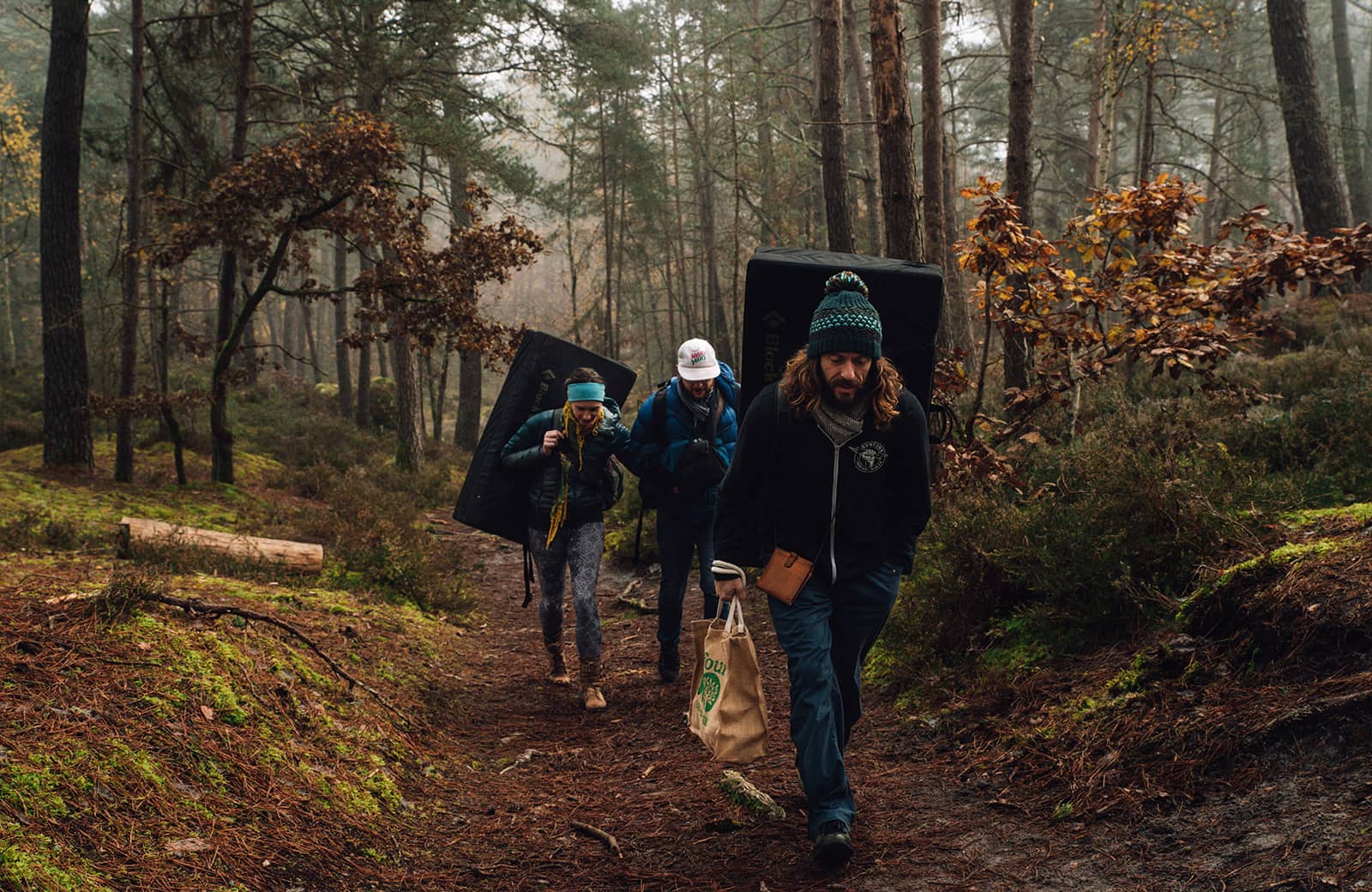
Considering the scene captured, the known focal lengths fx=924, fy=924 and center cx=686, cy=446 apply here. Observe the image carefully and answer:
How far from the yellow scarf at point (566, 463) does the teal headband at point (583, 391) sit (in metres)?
0.13

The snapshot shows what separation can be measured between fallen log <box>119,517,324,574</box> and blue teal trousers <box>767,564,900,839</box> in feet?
20.6

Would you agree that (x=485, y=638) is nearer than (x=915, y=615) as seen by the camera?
No

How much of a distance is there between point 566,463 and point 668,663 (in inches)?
74.7

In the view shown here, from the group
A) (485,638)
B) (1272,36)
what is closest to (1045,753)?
(485,638)

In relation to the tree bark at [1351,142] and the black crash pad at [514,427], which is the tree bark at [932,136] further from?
the tree bark at [1351,142]

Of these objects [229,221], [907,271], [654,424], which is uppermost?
[229,221]

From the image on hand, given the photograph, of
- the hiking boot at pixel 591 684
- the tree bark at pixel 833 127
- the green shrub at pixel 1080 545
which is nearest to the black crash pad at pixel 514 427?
the hiking boot at pixel 591 684

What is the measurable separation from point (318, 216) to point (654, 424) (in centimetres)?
752

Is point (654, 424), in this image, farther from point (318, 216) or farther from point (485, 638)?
point (318, 216)

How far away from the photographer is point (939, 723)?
5559 mm

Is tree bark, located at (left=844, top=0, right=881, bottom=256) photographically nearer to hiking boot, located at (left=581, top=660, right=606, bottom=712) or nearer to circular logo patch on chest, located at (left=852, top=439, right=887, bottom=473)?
hiking boot, located at (left=581, top=660, right=606, bottom=712)

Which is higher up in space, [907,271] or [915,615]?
[907,271]

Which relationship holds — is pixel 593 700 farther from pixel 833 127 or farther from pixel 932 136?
pixel 932 136

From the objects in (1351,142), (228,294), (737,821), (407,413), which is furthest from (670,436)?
(1351,142)
